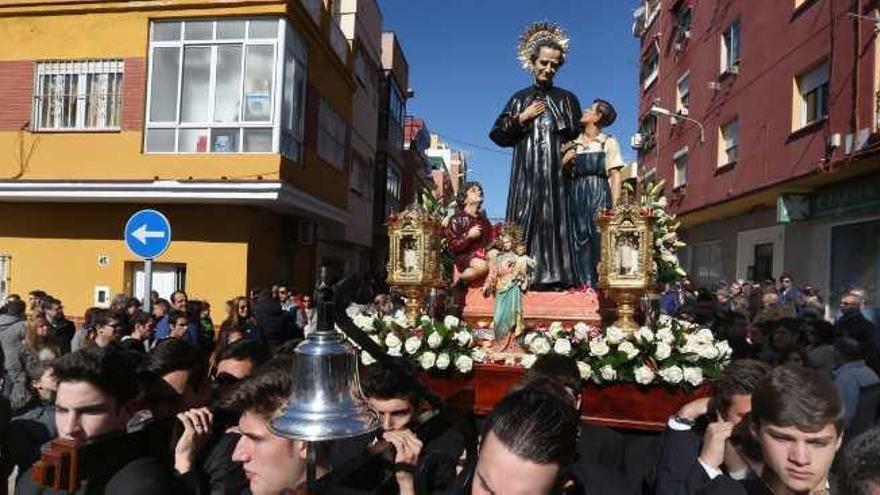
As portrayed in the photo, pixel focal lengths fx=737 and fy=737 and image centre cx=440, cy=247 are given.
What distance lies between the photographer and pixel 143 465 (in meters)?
2.38

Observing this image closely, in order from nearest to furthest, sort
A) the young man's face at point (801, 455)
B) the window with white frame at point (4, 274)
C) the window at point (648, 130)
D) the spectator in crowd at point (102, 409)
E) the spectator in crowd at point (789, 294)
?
the spectator in crowd at point (102, 409), the young man's face at point (801, 455), the spectator in crowd at point (789, 294), the window with white frame at point (4, 274), the window at point (648, 130)

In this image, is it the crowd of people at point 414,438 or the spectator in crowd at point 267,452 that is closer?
the crowd of people at point 414,438

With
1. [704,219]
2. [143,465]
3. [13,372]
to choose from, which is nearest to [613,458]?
[143,465]

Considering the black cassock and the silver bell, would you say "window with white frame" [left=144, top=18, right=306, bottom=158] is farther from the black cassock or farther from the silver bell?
the silver bell

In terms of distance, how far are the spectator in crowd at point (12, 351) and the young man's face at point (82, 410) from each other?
341cm

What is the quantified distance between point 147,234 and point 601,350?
5.25m

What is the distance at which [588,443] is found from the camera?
142 inches

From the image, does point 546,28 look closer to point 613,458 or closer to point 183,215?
point 613,458

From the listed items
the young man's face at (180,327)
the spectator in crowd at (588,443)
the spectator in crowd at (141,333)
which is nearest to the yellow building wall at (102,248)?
the young man's face at (180,327)

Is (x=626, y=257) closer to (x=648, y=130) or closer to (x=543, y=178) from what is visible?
(x=543, y=178)

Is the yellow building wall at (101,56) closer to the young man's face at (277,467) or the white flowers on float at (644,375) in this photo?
the white flowers on float at (644,375)

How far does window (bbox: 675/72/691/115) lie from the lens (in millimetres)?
23984

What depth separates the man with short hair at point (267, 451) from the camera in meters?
2.31

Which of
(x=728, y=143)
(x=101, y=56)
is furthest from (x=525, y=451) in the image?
(x=728, y=143)
